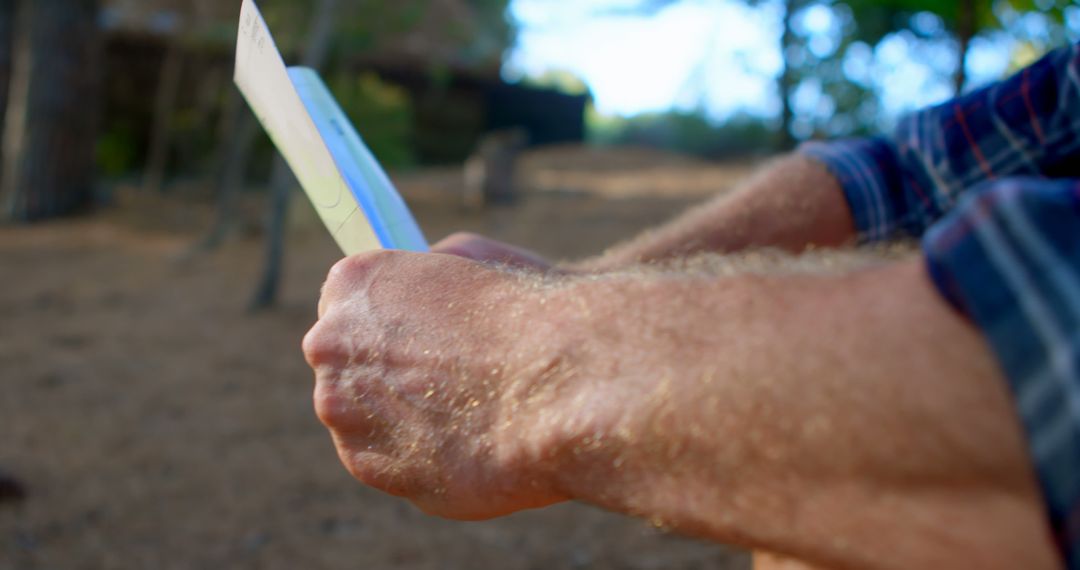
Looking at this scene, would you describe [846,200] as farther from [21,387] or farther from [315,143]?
[21,387]

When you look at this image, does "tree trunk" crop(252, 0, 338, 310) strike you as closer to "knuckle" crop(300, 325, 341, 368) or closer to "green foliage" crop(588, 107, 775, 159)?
"knuckle" crop(300, 325, 341, 368)

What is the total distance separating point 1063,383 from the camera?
1.77 ft

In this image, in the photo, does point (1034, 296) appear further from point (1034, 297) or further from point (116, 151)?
point (116, 151)

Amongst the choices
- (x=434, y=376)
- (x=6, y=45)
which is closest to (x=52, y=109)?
(x=6, y=45)

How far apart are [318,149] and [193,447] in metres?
A: 2.26

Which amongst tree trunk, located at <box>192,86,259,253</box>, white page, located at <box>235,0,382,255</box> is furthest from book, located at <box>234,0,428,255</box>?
tree trunk, located at <box>192,86,259,253</box>

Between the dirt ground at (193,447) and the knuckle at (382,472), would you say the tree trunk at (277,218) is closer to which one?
the dirt ground at (193,447)

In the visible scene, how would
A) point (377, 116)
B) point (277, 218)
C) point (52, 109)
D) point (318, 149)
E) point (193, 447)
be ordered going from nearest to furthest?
point (318, 149), point (193, 447), point (277, 218), point (52, 109), point (377, 116)

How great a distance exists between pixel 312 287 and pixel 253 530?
290cm

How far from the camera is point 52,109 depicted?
23.7ft

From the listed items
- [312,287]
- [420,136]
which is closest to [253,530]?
[312,287]

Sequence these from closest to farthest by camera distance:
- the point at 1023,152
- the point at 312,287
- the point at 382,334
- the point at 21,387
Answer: the point at 382,334 → the point at 1023,152 → the point at 21,387 → the point at 312,287

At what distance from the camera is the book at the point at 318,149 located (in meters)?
1.00

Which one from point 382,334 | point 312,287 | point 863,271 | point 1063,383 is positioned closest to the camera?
point 1063,383
